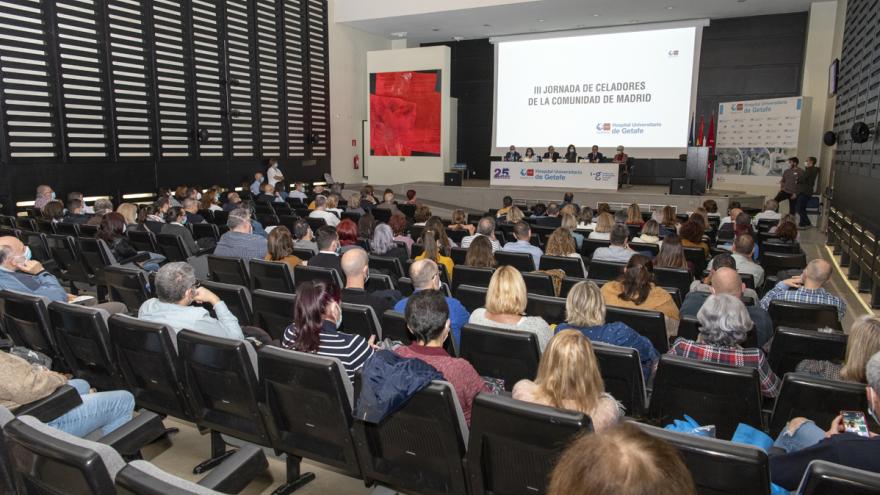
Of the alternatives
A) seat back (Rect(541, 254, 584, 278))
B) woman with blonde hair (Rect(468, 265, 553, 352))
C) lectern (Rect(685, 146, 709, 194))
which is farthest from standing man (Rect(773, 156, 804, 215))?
woman with blonde hair (Rect(468, 265, 553, 352))

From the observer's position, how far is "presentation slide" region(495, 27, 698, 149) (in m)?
14.6

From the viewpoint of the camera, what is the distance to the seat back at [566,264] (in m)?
5.02

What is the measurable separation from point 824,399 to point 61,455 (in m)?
2.47

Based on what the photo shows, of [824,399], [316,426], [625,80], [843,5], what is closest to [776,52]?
[843,5]

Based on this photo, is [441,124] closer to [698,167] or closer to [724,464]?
[698,167]

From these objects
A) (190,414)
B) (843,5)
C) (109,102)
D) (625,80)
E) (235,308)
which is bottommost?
(190,414)

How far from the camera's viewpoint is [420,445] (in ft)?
6.98

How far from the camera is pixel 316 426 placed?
7.67 ft

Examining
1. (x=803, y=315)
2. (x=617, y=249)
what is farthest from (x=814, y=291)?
(x=617, y=249)

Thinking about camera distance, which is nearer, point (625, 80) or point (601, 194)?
point (601, 194)

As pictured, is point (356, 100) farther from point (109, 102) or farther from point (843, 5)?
point (843, 5)

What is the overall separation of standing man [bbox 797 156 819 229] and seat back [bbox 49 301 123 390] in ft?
41.5

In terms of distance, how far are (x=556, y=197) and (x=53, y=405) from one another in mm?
12068

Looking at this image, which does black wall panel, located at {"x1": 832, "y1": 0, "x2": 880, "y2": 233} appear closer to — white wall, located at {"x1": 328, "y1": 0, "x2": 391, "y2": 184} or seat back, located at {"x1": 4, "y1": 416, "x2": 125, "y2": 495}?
seat back, located at {"x1": 4, "y1": 416, "x2": 125, "y2": 495}
